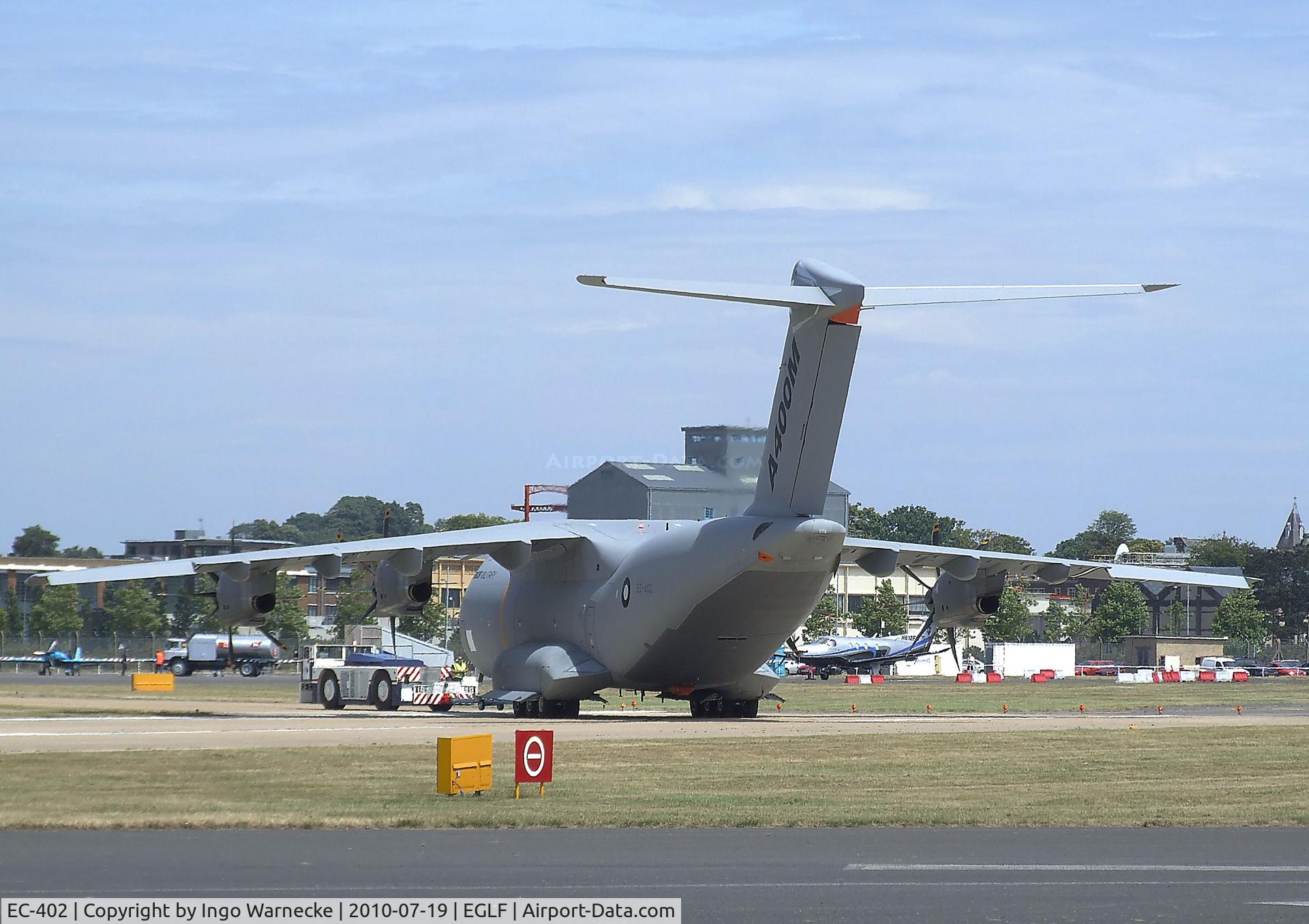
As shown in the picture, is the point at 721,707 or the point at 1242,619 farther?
the point at 1242,619

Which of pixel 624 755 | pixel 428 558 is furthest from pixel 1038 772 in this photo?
pixel 428 558

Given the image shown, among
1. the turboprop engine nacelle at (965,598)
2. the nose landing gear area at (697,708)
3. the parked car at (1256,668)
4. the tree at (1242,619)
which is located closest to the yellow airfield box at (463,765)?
the nose landing gear area at (697,708)

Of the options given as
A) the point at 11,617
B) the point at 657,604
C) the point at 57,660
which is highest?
the point at 657,604

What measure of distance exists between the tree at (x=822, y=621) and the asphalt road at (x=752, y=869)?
95.2m

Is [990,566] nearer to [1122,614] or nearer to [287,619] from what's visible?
[287,619]

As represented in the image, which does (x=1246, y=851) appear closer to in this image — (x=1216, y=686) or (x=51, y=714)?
(x=51, y=714)

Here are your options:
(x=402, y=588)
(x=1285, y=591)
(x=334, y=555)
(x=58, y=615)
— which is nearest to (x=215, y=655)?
(x=58, y=615)

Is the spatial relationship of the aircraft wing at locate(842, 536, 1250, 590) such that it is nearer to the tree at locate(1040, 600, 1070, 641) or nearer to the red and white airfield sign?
the red and white airfield sign

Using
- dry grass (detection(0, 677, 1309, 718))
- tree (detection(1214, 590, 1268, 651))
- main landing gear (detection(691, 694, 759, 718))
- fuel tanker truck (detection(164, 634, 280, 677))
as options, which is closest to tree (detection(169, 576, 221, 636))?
fuel tanker truck (detection(164, 634, 280, 677))

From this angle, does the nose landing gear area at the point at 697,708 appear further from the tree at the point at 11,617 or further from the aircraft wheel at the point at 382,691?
the tree at the point at 11,617

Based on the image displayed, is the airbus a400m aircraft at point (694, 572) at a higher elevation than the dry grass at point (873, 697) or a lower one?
higher

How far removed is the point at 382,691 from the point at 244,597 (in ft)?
26.2

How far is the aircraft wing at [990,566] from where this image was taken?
38.2 meters

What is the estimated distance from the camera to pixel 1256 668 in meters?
99.1
